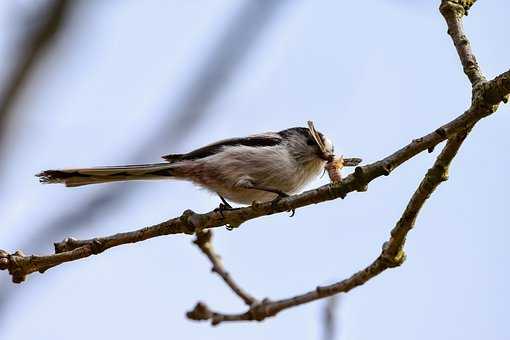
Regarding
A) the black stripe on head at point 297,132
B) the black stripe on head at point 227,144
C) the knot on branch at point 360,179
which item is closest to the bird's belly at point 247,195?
the black stripe on head at point 227,144

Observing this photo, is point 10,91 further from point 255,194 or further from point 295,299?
point 255,194

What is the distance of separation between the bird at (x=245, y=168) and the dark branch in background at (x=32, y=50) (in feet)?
10.9

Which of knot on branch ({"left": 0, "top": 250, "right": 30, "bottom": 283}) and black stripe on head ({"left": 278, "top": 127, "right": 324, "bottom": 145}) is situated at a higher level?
black stripe on head ({"left": 278, "top": 127, "right": 324, "bottom": 145})

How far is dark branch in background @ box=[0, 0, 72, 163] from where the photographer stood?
5.24 ft

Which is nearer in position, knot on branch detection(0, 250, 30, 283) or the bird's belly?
knot on branch detection(0, 250, 30, 283)

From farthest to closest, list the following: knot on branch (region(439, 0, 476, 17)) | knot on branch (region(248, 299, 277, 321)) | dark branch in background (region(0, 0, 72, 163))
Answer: knot on branch (region(439, 0, 476, 17)), knot on branch (region(248, 299, 277, 321)), dark branch in background (region(0, 0, 72, 163))

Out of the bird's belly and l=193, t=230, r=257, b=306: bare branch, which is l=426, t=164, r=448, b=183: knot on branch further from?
the bird's belly

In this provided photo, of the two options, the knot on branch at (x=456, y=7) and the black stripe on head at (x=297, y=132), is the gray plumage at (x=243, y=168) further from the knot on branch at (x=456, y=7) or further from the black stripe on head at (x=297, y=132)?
the knot on branch at (x=456, y=7)

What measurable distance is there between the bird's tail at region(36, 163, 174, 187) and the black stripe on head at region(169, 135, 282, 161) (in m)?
0.22

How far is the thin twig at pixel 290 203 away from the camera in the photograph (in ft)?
10.2

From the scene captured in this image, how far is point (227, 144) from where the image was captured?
5.86 metres

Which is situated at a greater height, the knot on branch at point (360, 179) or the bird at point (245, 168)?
the bird at point (245, 168)

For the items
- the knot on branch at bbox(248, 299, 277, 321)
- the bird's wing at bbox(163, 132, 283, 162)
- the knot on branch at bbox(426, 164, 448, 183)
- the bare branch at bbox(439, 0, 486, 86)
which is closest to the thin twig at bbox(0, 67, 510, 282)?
the knot on branch at bbox(426, 164, 448, 183)

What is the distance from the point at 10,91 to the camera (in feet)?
5.45
